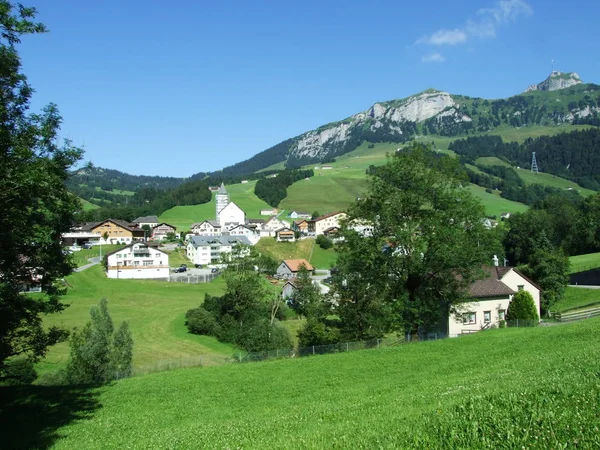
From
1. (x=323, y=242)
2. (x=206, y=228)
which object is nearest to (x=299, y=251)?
(x=323, y=242)

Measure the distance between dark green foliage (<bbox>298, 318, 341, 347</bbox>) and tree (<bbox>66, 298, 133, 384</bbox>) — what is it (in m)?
13.5

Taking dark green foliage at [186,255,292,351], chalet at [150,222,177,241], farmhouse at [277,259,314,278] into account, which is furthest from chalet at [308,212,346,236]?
dark green foliage at [186,255,292,351]

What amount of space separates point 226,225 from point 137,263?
2908 inches

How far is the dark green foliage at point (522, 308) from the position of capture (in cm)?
3819

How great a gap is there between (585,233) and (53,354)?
92.1 m

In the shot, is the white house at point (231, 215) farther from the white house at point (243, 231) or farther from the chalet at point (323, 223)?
the chalet at point (323, 223)

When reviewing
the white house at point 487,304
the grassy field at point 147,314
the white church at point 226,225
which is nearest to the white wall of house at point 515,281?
the white house at point 487,304

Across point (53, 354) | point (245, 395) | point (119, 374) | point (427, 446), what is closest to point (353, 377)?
point (245, 395)

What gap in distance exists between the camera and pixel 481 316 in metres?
40.9

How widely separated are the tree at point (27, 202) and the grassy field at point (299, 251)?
320 ft

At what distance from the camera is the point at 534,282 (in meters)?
47.2

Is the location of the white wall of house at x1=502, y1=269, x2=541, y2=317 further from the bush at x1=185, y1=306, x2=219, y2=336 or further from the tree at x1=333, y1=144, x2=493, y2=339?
the bush at x1=185, y1=306, x2=219, y2=336

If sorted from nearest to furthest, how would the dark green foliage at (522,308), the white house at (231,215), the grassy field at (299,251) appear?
the dark green foliage at (522,308)
the grassy field at (299,251)
the white house at (231,215)

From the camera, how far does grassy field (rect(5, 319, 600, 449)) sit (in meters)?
7.59
